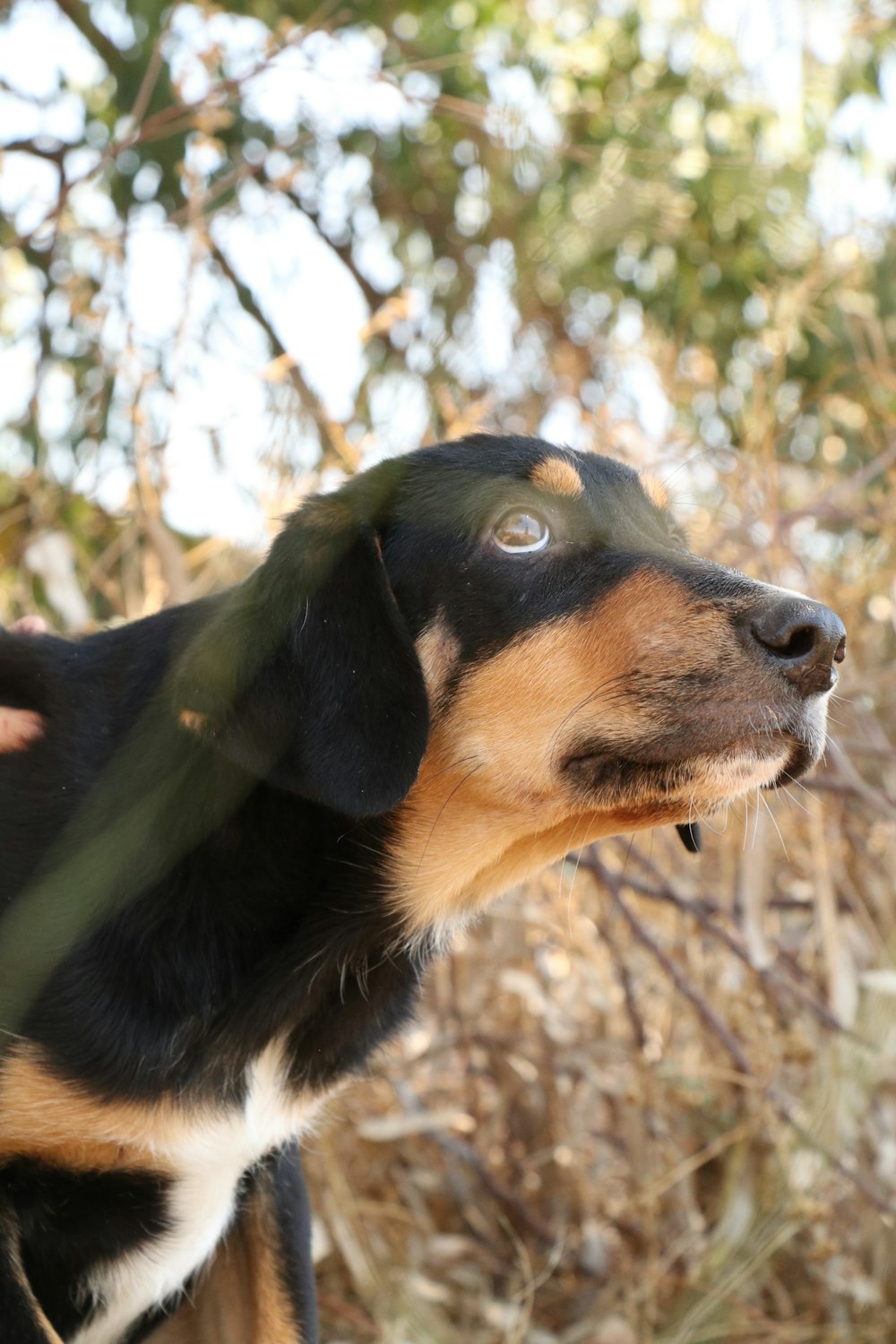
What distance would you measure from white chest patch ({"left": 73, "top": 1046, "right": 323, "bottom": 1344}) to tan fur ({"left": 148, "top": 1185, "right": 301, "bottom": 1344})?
0.13 meters

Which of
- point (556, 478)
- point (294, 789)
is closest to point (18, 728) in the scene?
point (294, 789)

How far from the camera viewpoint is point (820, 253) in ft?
16.9

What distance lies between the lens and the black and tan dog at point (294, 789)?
2.80 meters

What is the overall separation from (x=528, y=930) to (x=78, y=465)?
2.96 m

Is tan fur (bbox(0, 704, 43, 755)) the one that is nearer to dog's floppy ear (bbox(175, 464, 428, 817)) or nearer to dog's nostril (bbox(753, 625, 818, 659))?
dog's floppy ear (bbox(175, 464, 428, 817))

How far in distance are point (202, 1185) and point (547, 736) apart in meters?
1.21

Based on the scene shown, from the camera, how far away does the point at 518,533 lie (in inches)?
121

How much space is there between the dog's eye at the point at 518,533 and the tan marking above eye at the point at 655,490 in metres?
0.57

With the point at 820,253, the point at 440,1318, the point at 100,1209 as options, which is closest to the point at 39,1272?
the point at 100,1209

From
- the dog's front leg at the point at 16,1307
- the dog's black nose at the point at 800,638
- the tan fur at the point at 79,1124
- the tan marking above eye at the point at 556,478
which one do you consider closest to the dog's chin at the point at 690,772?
the dog's black nose at the point at 800,638

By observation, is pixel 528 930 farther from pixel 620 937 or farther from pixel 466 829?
pixel 466 829

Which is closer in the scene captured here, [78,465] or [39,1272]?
[39,1272]

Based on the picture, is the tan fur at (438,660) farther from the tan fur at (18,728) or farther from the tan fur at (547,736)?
the tan fur at (18,728)

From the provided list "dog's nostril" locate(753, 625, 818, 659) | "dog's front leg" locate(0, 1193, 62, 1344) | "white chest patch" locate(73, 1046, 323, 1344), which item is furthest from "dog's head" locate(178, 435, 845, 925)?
"dog's front leg" locate(0, 1193, 62, 1344)
